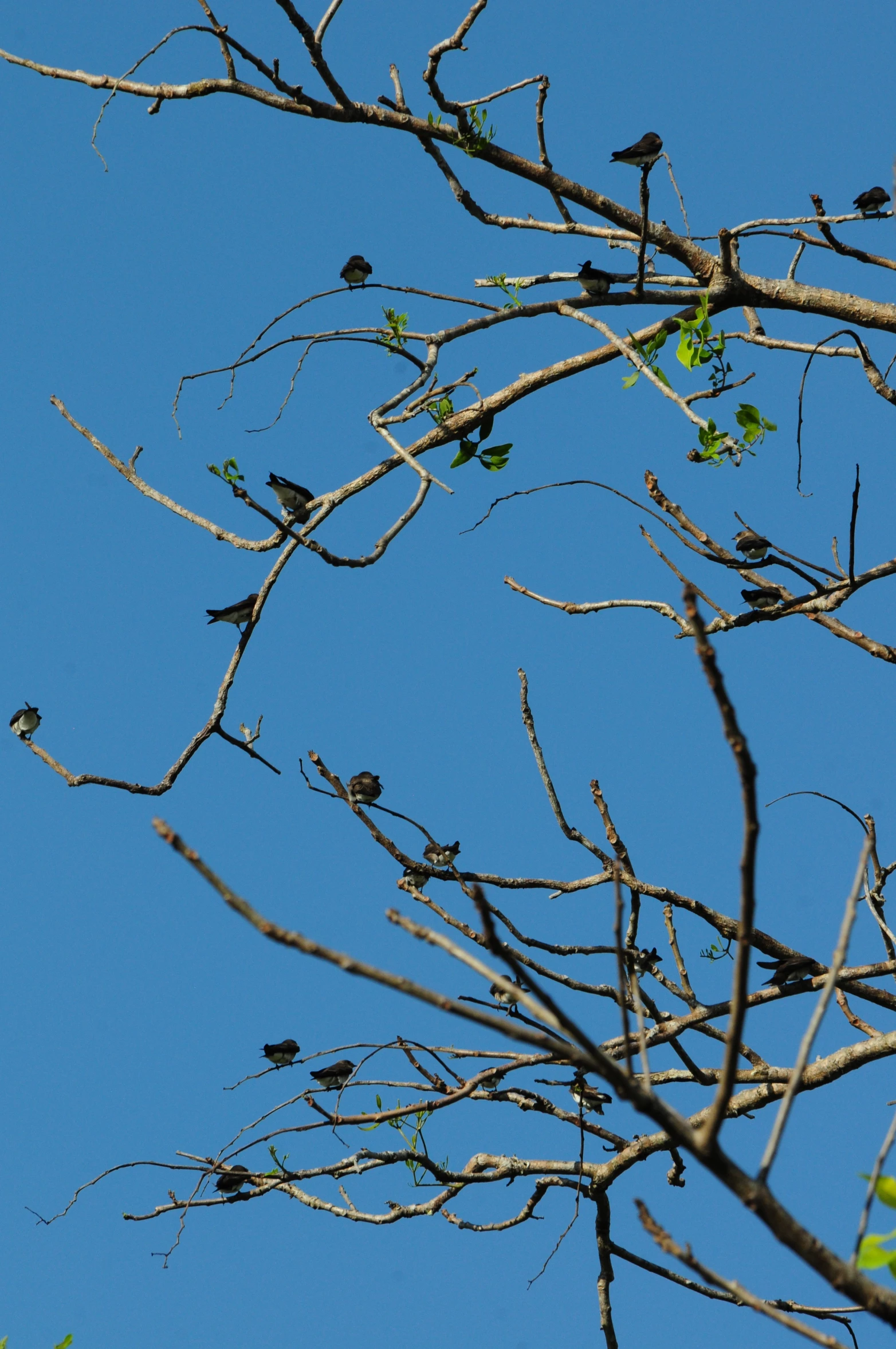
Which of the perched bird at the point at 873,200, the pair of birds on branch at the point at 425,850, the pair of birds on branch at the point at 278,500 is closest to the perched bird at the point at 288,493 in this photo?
the pair of birds on branch at the point at 278,500

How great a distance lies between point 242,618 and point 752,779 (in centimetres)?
667

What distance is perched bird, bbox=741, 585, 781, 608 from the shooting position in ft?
17.8

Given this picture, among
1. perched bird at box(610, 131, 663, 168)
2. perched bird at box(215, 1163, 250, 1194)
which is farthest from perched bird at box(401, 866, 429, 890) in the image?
perched bird at box(610, 131, 663, 168)

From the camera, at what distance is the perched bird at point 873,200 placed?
34.3 ft

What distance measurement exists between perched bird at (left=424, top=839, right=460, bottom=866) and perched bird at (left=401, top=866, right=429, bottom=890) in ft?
0.31

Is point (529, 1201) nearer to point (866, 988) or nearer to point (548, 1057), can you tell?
point (866, 988)

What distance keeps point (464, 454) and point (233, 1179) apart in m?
3.37

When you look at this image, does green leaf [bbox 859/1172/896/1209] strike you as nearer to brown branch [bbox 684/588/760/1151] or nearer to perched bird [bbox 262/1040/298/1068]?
brown branch [bbox 684/588/760/1151]

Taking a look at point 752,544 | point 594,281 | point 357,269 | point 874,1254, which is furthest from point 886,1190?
point 357,269

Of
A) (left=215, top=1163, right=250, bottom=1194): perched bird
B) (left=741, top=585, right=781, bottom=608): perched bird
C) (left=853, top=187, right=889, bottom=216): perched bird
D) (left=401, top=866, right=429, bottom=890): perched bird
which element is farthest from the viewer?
(left=853, top=187, right=889, bottom=216): perched bird

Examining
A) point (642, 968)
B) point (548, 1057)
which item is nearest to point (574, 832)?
point (642, 968)

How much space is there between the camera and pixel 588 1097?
196 inches

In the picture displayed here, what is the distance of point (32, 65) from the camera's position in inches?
189

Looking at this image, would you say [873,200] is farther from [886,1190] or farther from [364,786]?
[886,1190]
